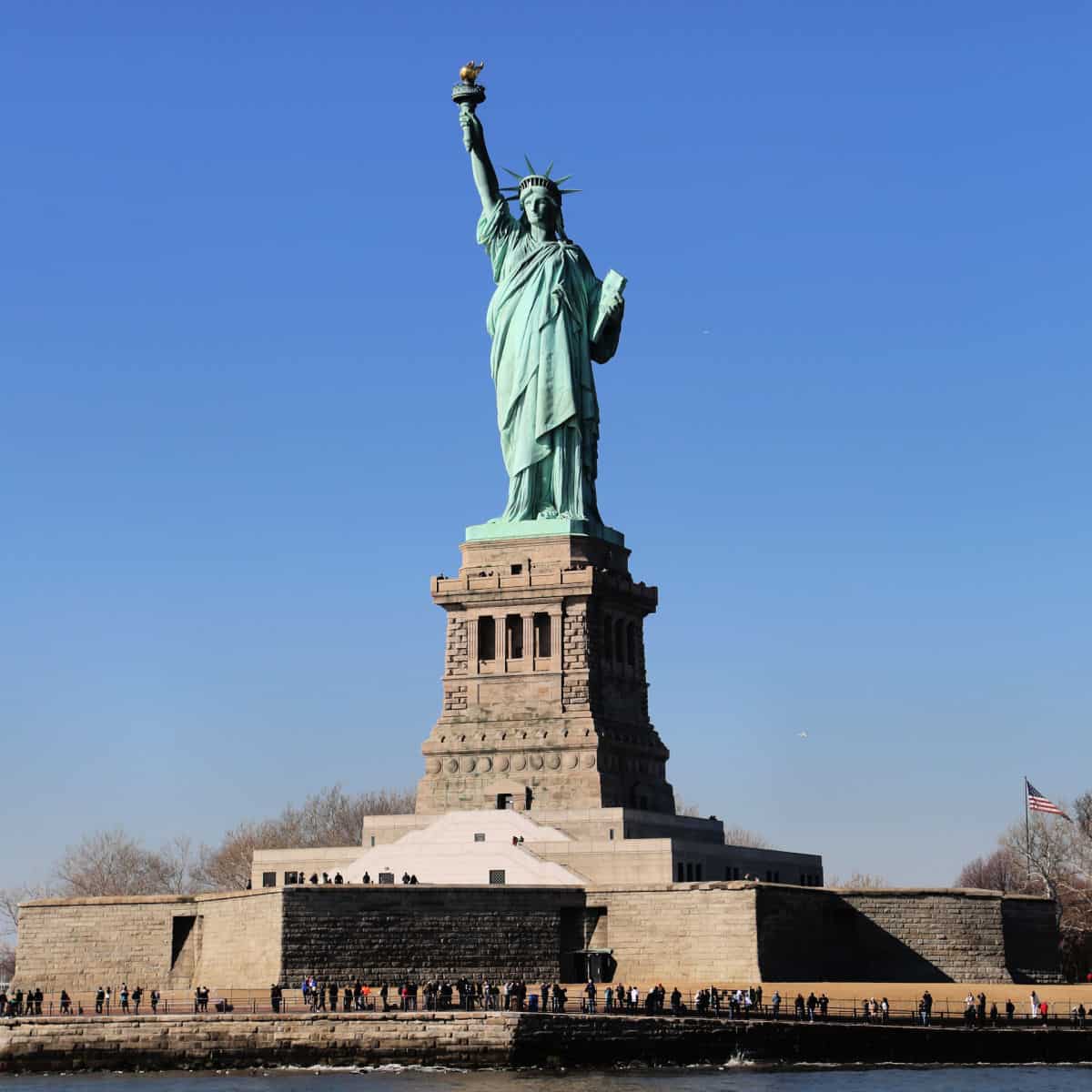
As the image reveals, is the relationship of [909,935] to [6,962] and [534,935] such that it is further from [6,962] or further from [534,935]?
[6,962]

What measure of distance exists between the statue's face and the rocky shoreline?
2647 cm

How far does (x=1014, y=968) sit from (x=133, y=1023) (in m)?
22.2

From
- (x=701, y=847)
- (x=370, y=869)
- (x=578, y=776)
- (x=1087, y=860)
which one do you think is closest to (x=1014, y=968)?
(x=701, y=847)

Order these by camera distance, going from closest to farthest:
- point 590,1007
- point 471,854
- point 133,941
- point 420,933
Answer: point 590,1007, point 420,933, point 133,941, point 471,854

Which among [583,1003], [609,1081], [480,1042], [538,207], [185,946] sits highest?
[538,207]

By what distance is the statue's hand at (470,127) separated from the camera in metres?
62.7

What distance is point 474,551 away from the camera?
61.6m

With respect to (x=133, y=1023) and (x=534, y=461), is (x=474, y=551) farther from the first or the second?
(x=133, y=1023)

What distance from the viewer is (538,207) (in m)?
63.1

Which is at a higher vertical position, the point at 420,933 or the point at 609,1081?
the point at 420,933

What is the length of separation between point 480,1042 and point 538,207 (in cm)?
2769

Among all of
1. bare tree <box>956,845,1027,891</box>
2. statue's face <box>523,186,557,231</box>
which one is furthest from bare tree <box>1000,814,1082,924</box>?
statue's face <box>523,186,557,231</box>

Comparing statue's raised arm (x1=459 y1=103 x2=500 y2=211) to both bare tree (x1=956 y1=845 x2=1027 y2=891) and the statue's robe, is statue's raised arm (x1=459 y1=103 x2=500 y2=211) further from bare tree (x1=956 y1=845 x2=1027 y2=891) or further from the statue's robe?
bare tree (x1=956 y1=845 x2=1027 y2=891)

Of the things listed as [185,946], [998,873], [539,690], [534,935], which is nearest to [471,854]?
[534,935]
